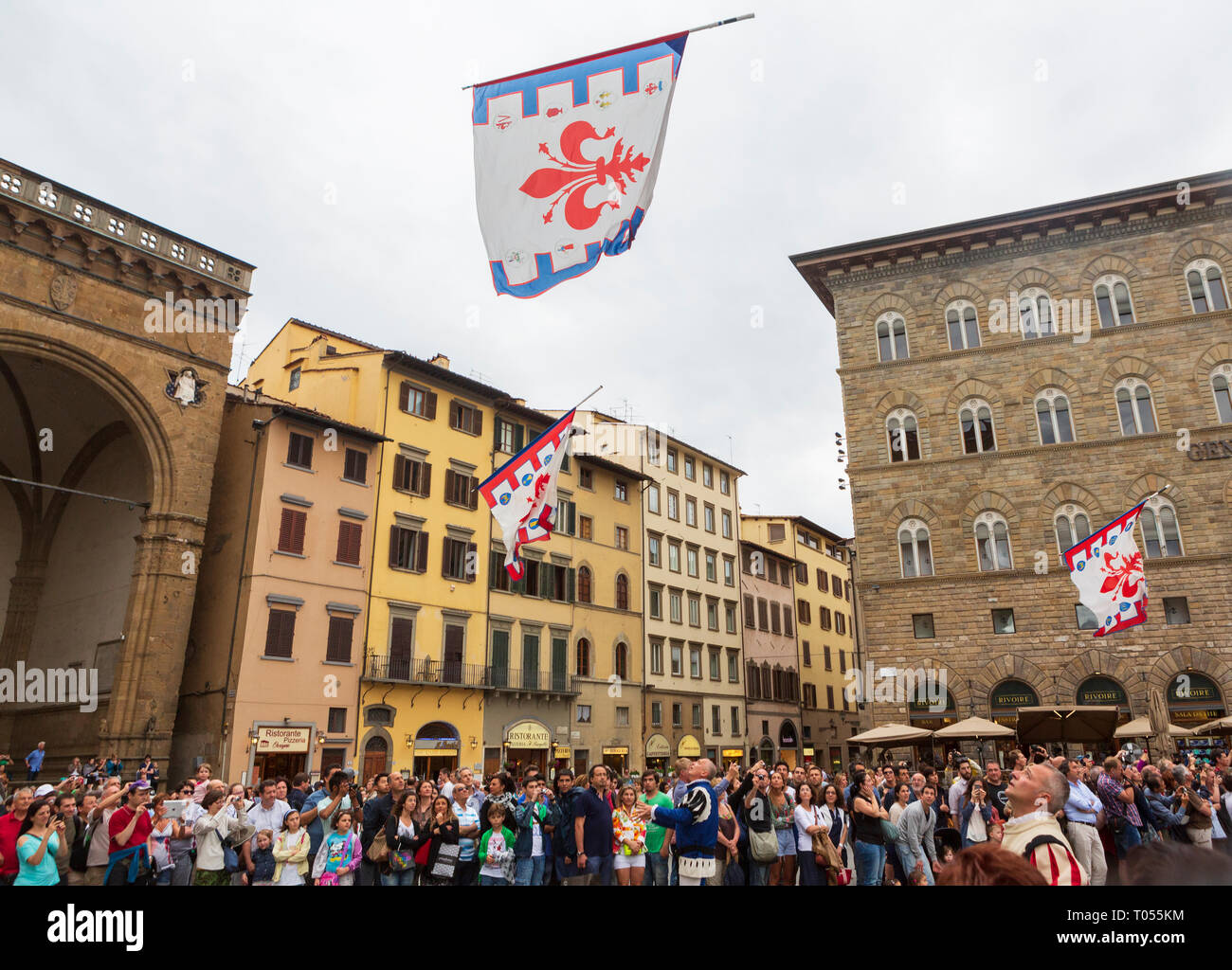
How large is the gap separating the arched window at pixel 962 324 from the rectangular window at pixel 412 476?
22281 millimetres

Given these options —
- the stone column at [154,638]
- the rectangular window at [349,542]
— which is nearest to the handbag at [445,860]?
the stone column at [154,638]

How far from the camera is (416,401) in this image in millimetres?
35094

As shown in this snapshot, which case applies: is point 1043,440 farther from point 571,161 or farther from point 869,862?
point 571,161

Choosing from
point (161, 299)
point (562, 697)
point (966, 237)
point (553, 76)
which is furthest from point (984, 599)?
point (161, 299)

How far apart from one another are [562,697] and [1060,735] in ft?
71.1

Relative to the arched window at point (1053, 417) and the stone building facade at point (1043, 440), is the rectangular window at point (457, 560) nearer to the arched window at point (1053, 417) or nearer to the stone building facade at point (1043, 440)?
the stone building facade at point (1043, 440)

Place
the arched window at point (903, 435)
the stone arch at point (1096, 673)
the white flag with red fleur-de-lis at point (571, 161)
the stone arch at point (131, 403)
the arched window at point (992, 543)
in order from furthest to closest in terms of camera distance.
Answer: the arched window at point (903, 435)
the arched window at point (992, 543)
the stone arch at point (1096, 673)
the stone arch at point (131, 403)
the white flag with red fleur-de-lis at point (571, 161)

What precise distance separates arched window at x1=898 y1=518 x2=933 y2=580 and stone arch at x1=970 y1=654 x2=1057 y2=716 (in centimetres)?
408

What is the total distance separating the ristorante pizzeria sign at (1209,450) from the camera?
98.4 feet

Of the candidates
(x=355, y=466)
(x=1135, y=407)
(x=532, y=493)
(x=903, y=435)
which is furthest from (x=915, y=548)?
(x=532, y=493)

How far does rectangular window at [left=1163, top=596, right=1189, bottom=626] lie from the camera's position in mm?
29000
